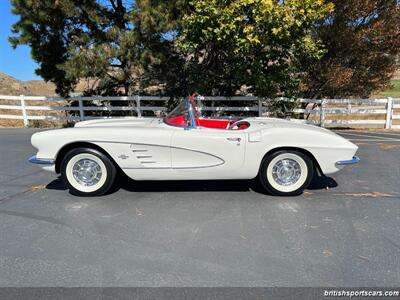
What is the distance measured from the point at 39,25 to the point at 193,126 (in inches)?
396

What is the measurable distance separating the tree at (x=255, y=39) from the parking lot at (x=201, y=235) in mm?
5614

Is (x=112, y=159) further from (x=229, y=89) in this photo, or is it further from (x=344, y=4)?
(x=344, y=4)

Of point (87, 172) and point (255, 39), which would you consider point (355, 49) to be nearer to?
point (255, 39)

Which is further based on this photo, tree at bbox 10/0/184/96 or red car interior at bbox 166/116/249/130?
tree at bbox 10/0/184/96

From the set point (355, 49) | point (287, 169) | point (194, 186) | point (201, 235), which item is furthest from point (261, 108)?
point (201, 235)

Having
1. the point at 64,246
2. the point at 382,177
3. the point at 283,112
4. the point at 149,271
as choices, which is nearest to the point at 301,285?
the point at 149,271

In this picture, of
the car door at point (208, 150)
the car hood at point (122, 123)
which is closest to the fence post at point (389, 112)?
the car door at point (208, 150)

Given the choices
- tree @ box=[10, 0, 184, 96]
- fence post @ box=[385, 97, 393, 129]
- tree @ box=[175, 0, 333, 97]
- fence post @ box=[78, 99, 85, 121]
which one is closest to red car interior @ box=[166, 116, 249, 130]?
tree @ box=[175, 0, 333, 97]

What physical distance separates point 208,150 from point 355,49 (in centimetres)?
1035

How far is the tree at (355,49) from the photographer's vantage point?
1183cm

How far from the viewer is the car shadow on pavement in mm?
5023

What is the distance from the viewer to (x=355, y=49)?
12586 mm

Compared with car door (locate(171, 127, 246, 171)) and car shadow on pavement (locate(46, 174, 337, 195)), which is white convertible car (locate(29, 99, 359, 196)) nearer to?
car door (locate(171, 127, 246, 171))

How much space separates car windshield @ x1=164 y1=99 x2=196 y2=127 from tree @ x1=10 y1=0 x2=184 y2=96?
6.79 meters
